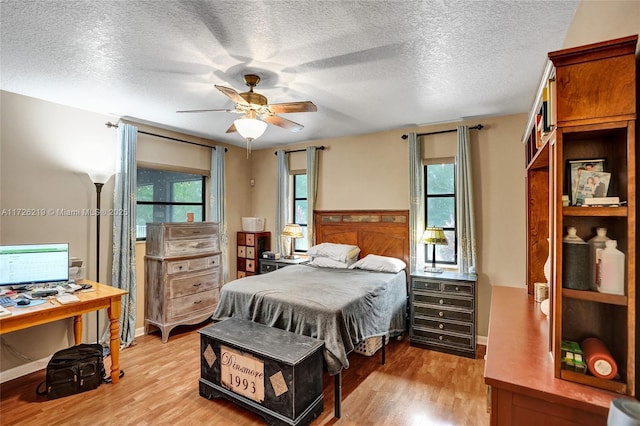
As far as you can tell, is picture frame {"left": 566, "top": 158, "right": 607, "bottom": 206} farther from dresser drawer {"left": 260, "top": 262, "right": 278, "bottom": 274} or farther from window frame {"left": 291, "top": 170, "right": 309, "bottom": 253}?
window frame {"left": 291, "top": 170, "right": 309, "bottom": 253}

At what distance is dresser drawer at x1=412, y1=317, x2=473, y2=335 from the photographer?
3.42 metres

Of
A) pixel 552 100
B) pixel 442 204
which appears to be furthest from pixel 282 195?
pixel 552 100

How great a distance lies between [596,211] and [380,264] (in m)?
2.91

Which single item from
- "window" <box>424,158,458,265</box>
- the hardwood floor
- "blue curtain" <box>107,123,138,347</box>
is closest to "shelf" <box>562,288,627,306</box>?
the hardwood floor

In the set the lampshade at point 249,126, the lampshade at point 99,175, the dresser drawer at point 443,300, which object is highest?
the lampshade at point 249,126

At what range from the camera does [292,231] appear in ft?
15.8

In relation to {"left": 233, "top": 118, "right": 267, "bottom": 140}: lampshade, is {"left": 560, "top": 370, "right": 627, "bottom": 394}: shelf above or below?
below

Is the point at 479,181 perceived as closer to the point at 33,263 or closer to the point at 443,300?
the point at 443,300

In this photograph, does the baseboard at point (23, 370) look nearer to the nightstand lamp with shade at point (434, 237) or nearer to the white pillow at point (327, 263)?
the white pillow at point (327, 263)

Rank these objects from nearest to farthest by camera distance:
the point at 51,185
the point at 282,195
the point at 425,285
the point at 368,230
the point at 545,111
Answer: the point at 545,111
the point at 51,185
the point at 425,285
the point at 368,230
the point at 282,195

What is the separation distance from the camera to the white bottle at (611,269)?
3.47 ft

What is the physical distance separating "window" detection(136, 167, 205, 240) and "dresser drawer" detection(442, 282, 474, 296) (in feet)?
12.4

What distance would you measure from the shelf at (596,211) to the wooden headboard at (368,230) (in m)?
3.06

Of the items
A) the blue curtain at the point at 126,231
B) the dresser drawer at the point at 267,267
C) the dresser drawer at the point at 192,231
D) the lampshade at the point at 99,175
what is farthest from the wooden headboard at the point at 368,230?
the lampshade at the point at 99,175
